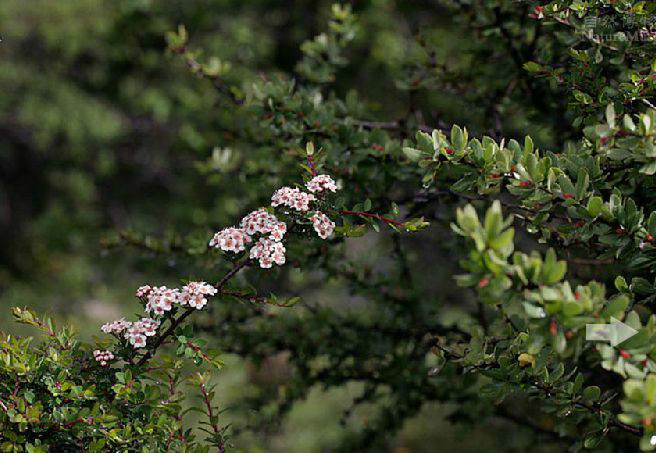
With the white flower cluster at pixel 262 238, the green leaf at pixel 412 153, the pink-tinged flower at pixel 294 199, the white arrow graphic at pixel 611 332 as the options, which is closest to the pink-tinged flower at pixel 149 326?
the white flower cluster at pixel 262 238

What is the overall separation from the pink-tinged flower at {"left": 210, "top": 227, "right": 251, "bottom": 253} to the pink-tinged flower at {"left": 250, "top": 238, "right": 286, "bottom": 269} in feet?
0.12

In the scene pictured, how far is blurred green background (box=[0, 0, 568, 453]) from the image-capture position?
490 centimetres

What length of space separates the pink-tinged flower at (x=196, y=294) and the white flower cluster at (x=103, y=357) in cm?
24

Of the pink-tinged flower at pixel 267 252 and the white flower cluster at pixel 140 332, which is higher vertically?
the pink-tinged flower at pixel 267 252

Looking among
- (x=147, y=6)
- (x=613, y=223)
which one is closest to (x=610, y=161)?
(x=613, y=223)

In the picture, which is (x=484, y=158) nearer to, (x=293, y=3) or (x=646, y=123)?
(x=646, y=123)

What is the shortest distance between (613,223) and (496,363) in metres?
0.45

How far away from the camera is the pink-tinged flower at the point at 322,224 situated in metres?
1.59

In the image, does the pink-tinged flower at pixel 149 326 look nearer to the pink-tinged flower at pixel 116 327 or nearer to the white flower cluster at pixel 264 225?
the pink-tinged flower at pixel 116 327

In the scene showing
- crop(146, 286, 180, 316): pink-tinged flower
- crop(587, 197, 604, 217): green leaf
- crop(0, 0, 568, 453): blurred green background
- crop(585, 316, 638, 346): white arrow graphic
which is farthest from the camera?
crop(0, 0, 568, 453): blurred green background

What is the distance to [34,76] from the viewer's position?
6012 millimetres

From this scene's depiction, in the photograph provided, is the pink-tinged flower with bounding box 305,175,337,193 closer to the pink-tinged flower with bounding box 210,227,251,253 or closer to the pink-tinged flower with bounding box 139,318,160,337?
the pink-tinged flower with bounding box 210,227,251,253

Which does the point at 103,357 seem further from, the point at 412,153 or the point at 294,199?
the point at 412,153

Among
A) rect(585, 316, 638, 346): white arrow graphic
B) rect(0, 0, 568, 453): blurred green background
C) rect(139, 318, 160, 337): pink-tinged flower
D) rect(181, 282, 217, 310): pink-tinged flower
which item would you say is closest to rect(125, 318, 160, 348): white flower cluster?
rect(139, 318, 160, 337): pink-tinged flower
